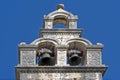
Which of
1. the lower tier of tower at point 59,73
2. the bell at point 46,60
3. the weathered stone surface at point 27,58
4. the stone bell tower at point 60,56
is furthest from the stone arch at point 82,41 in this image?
the weathered stone surface at point 27,58

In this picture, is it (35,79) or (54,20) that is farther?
(54,20)

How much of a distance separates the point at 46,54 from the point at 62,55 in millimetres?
818

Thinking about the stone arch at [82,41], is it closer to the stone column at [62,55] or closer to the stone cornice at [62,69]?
the stone column at [62,55]

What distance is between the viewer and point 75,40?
5509 cm

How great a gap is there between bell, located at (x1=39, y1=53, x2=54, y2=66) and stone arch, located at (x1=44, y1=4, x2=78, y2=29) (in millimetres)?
1610

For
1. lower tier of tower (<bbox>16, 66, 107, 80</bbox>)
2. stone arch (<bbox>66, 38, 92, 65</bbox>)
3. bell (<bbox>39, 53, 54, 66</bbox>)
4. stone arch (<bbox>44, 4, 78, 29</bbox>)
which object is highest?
stone arch (<bbox>44, 4, 78, 29</bbox>)

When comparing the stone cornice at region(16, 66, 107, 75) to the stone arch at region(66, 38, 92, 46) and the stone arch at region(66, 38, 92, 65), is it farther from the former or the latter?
the stone arch at region(66, 38, 92, 46)

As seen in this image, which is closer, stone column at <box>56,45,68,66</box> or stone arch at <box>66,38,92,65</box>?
stone column at <box>56,45,68,66</box>

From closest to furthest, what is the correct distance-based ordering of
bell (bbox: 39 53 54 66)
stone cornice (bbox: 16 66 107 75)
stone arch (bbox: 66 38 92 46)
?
1. stone cornice (bbox: 16 66 107 75)
2. bell (bbox: 39 53 54 66)
3. stone arch (bbox: 66 38 92 46)

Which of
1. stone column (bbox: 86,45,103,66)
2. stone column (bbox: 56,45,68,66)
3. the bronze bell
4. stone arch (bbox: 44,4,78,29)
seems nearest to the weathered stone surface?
stone column (bbox: 56,45,68,66)

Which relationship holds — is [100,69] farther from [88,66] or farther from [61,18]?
[61,18]

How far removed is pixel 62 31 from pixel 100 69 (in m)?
2.84

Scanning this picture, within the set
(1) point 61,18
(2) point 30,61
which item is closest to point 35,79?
(2) point 30,61

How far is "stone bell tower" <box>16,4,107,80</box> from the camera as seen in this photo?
5366 cm
